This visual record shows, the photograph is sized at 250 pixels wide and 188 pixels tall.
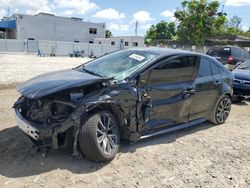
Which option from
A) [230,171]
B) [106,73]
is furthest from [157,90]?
[230,171]

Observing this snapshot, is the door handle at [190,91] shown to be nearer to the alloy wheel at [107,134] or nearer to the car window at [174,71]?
the car window at [174,71]

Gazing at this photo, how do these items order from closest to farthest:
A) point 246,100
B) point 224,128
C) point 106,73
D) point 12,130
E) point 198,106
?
point 106,73, point 12,130, point 198,106, point 224,128, point 246,100

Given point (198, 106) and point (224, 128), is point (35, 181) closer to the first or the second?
point (198, 106)

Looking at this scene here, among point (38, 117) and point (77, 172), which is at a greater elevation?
point (38, 117)

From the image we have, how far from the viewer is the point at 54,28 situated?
48.3 metres

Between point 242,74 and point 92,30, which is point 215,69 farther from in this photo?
point 92,30

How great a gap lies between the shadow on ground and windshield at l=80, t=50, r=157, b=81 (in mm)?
1164

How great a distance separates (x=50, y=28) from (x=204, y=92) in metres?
45.8

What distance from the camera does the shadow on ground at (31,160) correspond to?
12.4 feet

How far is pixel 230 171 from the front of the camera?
4.18 metres

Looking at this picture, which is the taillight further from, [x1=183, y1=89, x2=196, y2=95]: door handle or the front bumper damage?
the front bumper damage

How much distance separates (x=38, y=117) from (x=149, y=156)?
1722 millimetres

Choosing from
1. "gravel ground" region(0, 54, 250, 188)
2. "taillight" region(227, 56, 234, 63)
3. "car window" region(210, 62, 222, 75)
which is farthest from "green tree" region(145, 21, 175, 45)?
"gravel ground" region(0, 54, 250, 188)

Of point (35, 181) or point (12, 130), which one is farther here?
point (12, 130)
